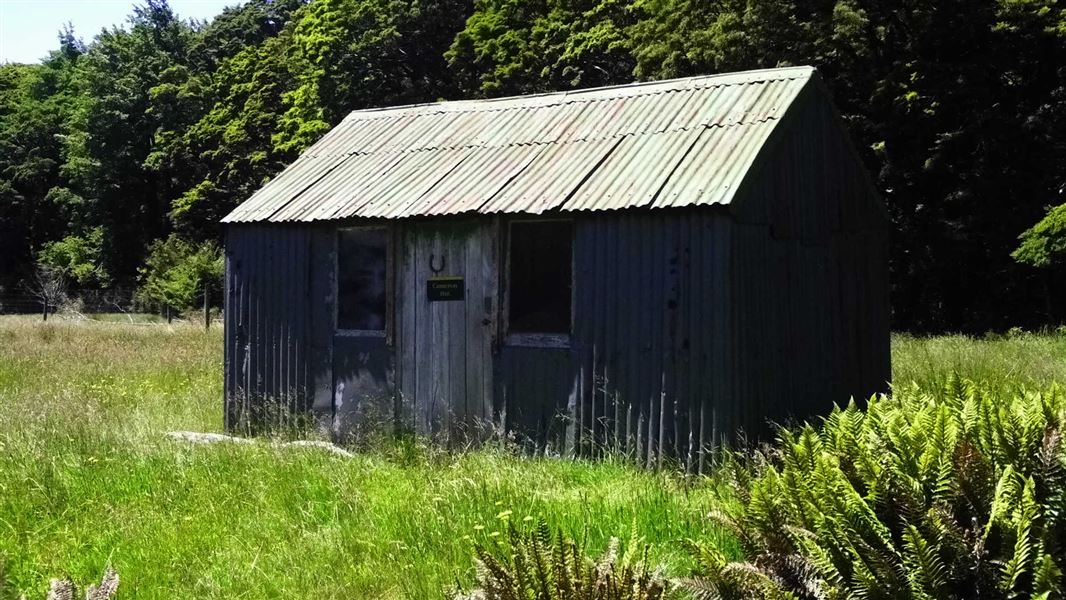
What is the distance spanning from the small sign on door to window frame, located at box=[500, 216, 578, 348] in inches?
19.1

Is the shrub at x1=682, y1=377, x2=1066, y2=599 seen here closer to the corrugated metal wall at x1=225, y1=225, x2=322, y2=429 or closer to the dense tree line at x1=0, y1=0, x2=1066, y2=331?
the corrugated metal wall at x1=225, y1=225, x2=322, y2=429

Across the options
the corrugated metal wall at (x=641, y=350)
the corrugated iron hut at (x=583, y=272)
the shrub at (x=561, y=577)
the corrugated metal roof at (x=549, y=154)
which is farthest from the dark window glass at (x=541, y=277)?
the shrub at (x=561, y=577)

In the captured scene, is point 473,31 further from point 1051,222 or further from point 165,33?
point 165,33

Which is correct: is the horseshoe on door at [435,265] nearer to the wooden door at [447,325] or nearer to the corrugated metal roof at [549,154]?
the wooden door at [447,325]

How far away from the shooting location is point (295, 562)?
6633 millimetres

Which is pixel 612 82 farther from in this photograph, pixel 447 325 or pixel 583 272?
pixel 583 272

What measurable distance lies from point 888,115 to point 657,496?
21.8m

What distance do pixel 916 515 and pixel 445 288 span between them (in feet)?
21.7

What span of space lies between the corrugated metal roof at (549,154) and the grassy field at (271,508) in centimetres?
232

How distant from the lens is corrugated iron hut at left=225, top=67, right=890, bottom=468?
8898 millimetres

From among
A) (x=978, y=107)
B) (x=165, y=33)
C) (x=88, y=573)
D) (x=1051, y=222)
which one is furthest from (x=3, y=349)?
(x=165, y=33)

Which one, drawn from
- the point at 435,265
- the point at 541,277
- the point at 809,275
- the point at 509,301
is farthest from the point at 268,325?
the point at 809,275

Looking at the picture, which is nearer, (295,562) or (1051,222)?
(295,562)

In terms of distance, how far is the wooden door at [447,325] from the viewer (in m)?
10.0
